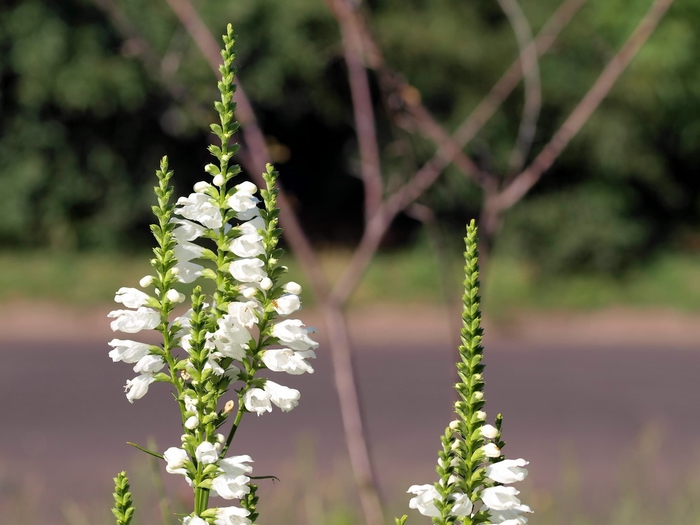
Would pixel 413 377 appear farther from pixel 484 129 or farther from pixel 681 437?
pixel 484 129

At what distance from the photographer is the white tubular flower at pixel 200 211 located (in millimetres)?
916

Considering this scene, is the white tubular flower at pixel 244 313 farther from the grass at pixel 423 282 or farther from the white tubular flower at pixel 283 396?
the grass at pixel 423 282

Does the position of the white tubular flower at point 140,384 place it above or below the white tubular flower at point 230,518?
above

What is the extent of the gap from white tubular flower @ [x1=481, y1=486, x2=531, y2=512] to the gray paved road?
14.5 feet

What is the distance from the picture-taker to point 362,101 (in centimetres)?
217

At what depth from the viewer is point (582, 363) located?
1013 centimetres

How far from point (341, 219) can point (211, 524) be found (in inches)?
554

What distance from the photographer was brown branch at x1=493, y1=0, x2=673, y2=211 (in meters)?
1.98

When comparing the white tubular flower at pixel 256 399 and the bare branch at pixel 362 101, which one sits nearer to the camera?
the white tubular flower at pixel 256 399

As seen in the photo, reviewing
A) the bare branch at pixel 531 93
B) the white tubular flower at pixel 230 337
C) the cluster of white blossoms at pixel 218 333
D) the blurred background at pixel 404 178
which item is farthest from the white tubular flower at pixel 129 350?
the blurred background at pixel 404 178

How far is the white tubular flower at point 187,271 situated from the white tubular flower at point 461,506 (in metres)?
0.35

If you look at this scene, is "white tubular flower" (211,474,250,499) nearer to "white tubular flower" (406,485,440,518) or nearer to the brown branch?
"white tubular flower" (406,485,440,518)

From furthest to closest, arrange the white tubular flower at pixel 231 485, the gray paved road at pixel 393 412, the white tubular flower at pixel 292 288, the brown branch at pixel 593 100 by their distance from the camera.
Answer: the gray paved road at pixel 393 412 < the brown branch at pixel 593 100 < the white tubular flower at pixel 292 288 < the white tubular flower at pixel 231 485

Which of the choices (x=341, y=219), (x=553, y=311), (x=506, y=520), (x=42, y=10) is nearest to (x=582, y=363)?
(x=553, y=311)
